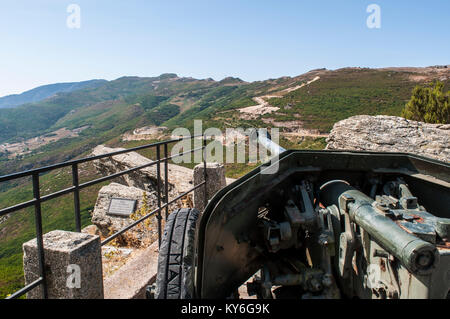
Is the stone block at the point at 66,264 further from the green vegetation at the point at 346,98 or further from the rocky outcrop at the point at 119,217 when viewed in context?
the green vegetation at the point at 346,98

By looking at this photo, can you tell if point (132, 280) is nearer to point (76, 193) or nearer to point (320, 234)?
point (76, 193)

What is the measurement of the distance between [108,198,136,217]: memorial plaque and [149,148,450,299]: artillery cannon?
11.3 ft

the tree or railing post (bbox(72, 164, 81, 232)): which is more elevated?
the tree

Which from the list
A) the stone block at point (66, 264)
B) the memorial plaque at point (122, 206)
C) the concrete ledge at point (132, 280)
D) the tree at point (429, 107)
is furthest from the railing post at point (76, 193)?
the tree at point (429, 107)

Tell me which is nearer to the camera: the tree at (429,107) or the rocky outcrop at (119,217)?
the rocky outcrop at (119,217)

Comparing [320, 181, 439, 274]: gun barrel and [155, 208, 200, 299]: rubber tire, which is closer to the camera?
[320, 181, 439, 274]: gun barrel

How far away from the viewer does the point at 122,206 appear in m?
6.09

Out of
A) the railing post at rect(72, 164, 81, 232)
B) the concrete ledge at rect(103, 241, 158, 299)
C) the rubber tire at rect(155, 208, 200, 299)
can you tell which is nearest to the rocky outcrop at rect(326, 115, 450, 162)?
the concrete ledge at rect(103, 241, 158, 299)

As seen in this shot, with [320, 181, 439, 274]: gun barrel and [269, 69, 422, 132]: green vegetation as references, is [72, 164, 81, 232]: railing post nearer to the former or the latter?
[320, 181, 439, 274]: gun barrel

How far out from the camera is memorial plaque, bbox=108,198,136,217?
19.4 feet

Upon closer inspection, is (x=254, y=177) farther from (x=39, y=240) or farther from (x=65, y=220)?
(x=65, y=220)

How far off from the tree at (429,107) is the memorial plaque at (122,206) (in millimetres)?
15630

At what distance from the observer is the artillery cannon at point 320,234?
1.97 metres

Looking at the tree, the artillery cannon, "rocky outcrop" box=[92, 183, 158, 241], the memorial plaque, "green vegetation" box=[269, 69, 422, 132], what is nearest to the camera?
the artillery cannon
